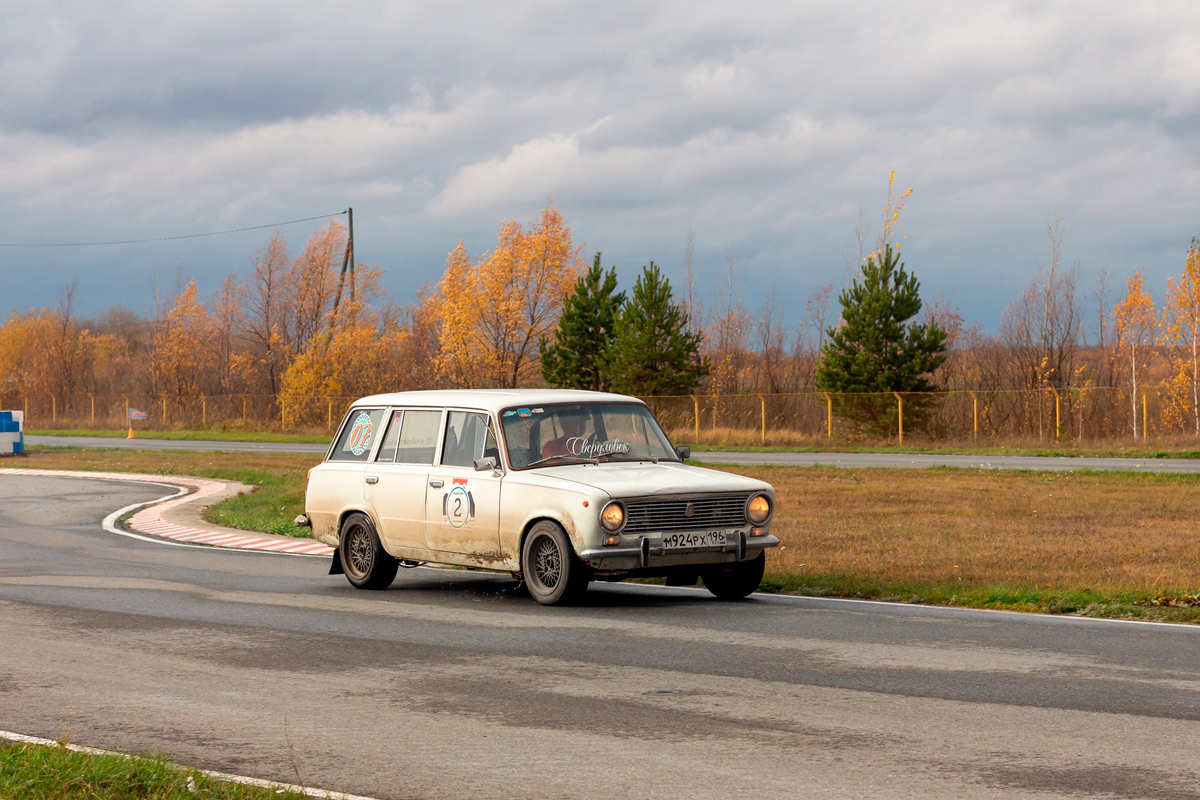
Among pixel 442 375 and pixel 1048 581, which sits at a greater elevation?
pixel 442 375

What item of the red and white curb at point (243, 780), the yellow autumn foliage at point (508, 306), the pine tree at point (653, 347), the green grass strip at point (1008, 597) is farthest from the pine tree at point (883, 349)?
the red and white curb at point (243, 780)

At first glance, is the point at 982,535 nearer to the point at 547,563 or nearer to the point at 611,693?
the point at 547,563

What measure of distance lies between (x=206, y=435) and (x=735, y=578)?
5449 centimetres

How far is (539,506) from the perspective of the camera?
10898 mm

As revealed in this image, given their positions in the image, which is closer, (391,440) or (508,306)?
(391,440)

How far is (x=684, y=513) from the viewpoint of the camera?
10766 millimetres

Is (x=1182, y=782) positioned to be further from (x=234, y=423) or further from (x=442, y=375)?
(x=234, y=423)

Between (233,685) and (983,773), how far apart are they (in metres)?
4.36

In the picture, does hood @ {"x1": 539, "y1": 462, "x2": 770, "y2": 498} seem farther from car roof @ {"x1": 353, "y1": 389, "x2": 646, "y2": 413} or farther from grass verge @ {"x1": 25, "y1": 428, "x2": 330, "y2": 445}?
grass verge @ {"x1": 25, "y1": 428, "x2": 330, "y2": 445}

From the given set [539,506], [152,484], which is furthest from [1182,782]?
[152,484]

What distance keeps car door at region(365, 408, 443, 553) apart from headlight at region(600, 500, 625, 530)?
2256 millimetres

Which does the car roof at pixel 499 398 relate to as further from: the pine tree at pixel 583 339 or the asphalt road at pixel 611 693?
the pine tree at pixel 583 339

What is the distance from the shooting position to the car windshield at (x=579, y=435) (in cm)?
1162

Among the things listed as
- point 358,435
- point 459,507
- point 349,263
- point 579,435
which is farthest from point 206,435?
point 579,435
